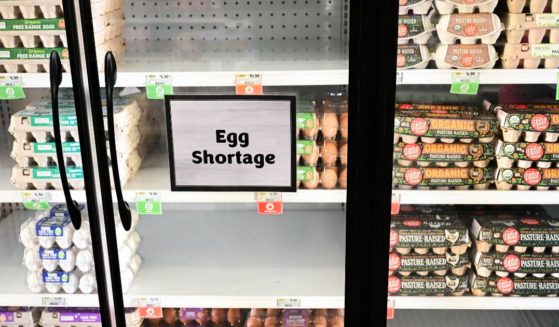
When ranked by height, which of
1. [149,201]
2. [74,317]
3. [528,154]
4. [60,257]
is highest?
[528,154]

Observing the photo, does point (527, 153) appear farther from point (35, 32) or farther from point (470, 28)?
point (35, 32)

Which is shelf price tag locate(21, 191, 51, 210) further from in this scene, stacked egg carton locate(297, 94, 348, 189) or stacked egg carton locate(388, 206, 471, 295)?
stacked egg carton locate(388, 206, 471, 295)

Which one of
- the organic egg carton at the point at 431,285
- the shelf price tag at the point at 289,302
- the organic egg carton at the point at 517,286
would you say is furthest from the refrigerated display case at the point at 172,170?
the organic egg carton at the point at 517,286

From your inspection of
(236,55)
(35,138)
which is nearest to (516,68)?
(236,55)

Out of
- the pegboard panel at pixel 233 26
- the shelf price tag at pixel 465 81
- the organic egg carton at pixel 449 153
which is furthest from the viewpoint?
the pegboard panel at pixel 233 26

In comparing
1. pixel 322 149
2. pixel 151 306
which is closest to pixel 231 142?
pixel 322 149

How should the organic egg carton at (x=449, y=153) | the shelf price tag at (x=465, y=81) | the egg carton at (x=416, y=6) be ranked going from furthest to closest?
the organic egg carton at (x=449, y=153) < the egg carton at (x=416, y=6) < the shelf price tag at (x=465, y=81)

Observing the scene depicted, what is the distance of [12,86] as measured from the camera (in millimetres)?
1616

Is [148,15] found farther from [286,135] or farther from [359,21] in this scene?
[359,21]

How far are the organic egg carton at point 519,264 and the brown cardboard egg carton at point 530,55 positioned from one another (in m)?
0.60

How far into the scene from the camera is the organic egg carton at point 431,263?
1.82 m

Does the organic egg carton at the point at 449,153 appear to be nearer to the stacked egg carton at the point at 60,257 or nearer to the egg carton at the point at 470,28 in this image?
the egg carton at the point at 470,28

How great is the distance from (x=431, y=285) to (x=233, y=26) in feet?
3.54

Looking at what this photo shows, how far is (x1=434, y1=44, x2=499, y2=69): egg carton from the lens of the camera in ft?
5.33
